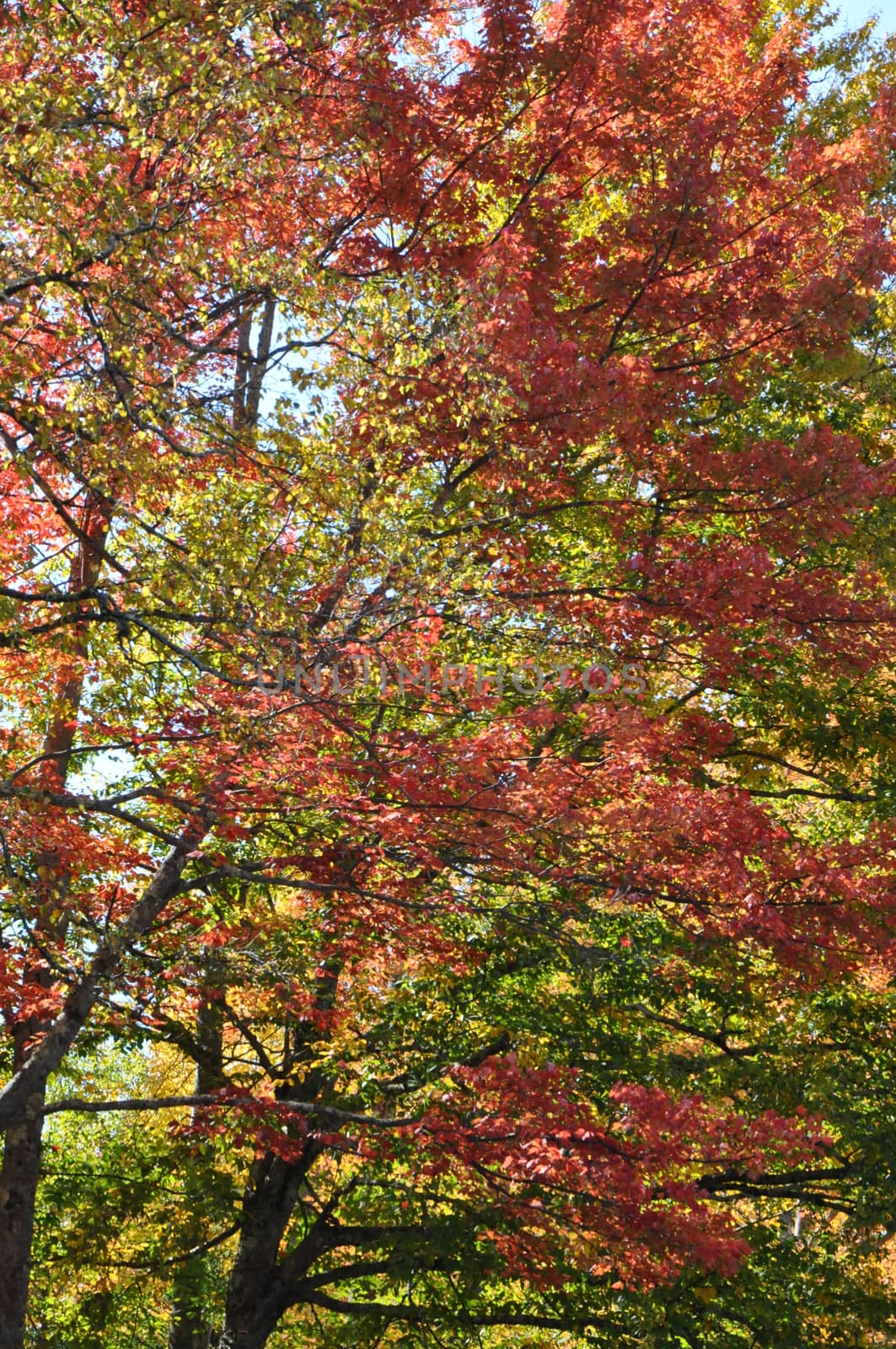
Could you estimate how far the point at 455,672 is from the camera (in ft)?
27.5

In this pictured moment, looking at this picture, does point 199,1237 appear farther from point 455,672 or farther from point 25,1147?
point 455,672

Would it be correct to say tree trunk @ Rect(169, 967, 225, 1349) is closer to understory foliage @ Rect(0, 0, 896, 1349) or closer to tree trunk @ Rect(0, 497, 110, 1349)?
understory foliage @ Rect(0, 0, 896, 1349)

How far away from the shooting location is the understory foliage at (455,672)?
21.5 feet

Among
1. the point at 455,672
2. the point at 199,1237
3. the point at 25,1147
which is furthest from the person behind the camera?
the point at 199,1237

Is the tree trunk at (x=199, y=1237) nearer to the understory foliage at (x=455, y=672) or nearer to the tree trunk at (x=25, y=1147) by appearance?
the understory foliage at (x=455, y=672)

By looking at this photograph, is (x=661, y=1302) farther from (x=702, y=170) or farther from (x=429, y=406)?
(x=702, y=170)

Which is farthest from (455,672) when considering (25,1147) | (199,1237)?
(199,1237)

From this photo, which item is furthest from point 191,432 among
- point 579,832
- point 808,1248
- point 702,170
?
point 808,1248

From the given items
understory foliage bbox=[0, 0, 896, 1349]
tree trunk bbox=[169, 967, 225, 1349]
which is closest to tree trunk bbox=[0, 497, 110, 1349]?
understory foliage bbox=[0, 0, 896, 1349]

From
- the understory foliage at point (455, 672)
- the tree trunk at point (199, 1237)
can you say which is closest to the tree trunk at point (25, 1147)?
the understory foliage at point (455, 672)

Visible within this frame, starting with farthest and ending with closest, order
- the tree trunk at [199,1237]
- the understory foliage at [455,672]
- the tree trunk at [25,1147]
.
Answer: the tree trunk at [199,1237]
the tree trunk at [25,1147]
the understory foliage at [455,672]

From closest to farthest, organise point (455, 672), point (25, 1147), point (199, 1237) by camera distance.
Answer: point (455, 672) < point (25, 1147) < point (199, 1237)

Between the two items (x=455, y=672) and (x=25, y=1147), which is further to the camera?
(x=25, y=1147)

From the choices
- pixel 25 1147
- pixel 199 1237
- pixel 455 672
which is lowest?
pixel 199 1237
